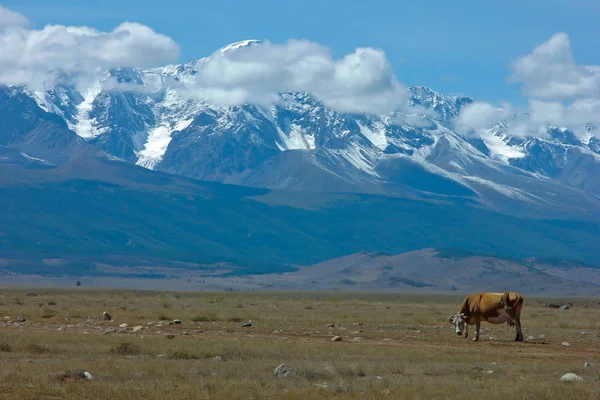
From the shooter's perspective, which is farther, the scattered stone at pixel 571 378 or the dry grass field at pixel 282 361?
the scattered stone at pixel 571 378

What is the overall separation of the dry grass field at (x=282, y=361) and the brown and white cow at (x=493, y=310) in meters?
0.73

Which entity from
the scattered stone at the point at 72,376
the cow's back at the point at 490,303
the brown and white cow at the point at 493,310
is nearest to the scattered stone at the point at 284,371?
the scattered stone at the point at 72,376

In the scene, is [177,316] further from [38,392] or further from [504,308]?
[38,392]

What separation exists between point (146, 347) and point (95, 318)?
16841 millimetres

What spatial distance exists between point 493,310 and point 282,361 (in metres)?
10.9

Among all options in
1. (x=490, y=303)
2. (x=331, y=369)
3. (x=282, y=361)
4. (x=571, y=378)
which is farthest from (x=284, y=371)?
(x=490, y=303)

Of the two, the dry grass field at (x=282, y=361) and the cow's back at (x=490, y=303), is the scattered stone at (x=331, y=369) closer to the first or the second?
the dry grass field at (x=282, y=361)

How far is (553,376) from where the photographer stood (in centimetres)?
2695

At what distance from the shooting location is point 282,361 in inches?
1171

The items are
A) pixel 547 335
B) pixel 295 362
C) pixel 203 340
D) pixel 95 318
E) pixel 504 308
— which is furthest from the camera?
pixel 95 318

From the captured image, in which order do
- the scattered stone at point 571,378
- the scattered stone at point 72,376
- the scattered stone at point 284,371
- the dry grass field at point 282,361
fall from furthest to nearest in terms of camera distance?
the scattered stone at point 284,371 → the scattered stone at point 571,378 → the scattered stone at point 72,376 → the dry grass field at point 282,361

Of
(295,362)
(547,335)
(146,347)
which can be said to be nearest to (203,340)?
(146,347)

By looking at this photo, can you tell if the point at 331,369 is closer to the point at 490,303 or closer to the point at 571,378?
the point at 571,378

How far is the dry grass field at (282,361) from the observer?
76.3ft
